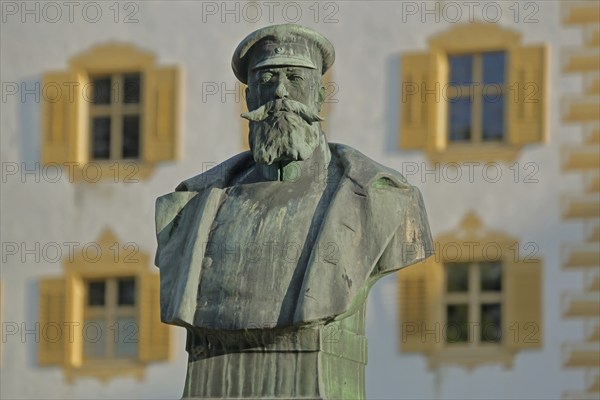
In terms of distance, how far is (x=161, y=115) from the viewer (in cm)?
3012

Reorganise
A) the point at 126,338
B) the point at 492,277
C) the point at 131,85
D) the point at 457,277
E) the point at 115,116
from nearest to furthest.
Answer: the point at 492,277 < the point at 457,277 < the point at 126,338 < the point at 115,116 < the point at 131,85

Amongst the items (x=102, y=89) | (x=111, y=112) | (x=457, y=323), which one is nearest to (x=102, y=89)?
(x=102, y=89)

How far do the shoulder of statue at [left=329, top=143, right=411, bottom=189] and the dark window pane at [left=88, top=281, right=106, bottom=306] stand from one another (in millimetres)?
18541

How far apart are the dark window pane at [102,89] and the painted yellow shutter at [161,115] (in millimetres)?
490

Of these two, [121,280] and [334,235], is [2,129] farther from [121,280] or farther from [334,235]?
[334,235]

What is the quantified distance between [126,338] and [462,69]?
4.81m

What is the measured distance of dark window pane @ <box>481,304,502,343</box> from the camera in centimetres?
2848

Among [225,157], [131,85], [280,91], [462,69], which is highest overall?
[131,85]

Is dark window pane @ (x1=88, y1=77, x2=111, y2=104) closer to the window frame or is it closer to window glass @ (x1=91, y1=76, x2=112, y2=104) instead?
window glass @ (x1=91, y1=76, x2=112, y2=104)

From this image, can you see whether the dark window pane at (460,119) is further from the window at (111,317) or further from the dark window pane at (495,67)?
the window at (111,317)

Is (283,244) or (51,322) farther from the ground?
(51,322)

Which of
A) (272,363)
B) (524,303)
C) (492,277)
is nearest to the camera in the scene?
(272,363)

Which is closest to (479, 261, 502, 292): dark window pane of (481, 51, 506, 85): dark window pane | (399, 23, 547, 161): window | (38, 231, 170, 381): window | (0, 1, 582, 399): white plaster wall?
(0, 1, 582, 399): white plaster wall

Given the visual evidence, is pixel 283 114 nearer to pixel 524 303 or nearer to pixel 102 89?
pixel 524 303
